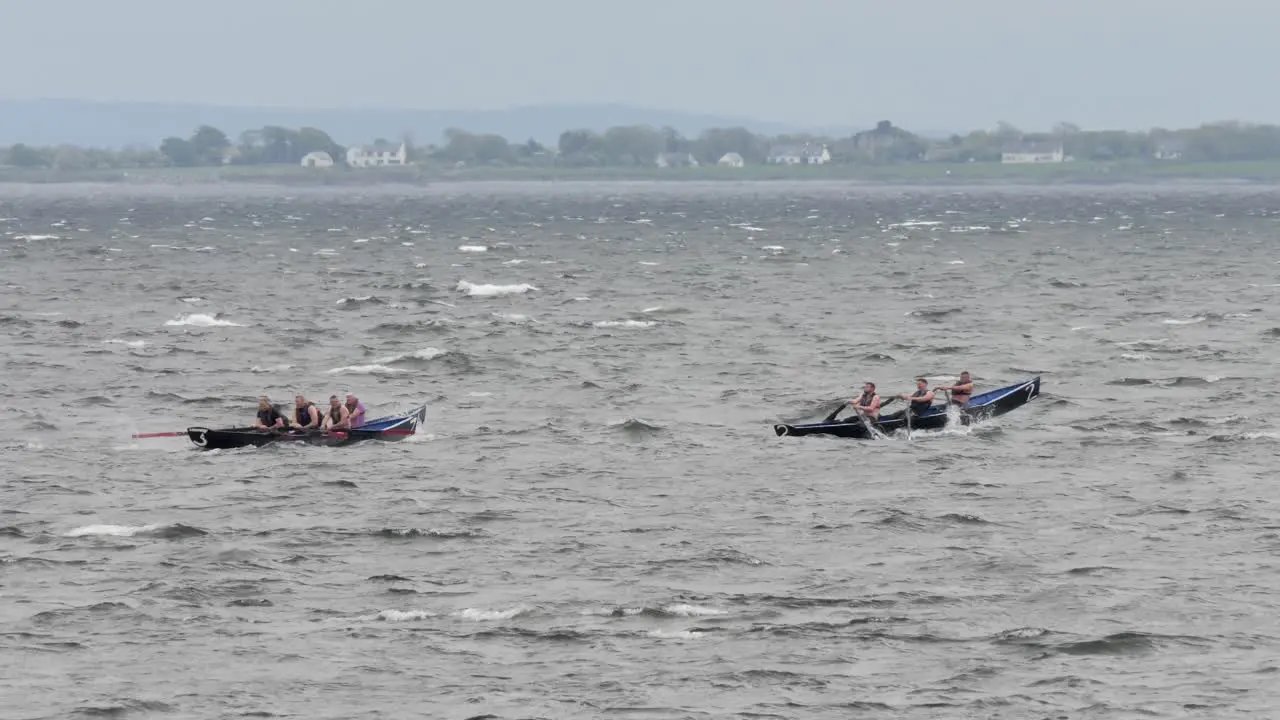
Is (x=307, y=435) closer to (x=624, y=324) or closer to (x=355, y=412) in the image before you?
(x=355, y=412)

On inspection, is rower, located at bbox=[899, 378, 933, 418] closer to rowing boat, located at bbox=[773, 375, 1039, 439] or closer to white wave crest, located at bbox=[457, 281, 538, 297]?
rowing boat, located at bbox=[773, 375, 1039, 439]

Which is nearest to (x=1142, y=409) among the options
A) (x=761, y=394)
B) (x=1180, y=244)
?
(x=761, y=394)

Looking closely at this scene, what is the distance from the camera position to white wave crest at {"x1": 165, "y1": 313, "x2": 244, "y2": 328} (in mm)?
74188

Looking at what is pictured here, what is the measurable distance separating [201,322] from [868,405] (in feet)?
119

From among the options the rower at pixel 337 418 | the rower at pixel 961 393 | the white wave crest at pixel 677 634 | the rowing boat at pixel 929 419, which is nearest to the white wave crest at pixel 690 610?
the white wave crest at pixel 677 634

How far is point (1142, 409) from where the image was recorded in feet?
166

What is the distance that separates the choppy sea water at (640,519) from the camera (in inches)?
1060

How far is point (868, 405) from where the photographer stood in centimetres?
4662

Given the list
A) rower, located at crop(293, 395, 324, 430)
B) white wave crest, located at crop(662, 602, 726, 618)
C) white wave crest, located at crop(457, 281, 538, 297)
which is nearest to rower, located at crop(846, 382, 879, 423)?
rower, located at crop(293, 395, 324, 430)

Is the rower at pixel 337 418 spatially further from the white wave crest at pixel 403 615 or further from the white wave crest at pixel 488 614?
the white wave crest at pixel 488 614

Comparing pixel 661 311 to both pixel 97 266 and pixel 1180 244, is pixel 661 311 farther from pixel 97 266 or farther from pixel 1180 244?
pixel 1180 244

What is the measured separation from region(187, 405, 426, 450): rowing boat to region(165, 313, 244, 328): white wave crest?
28172 millimetres

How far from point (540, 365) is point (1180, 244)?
7880 cm

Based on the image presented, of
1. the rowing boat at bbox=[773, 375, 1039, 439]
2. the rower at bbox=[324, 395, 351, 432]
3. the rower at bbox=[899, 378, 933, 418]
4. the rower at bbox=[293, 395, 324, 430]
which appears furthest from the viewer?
the rower at bbox=[899, 378, 933, 418]
